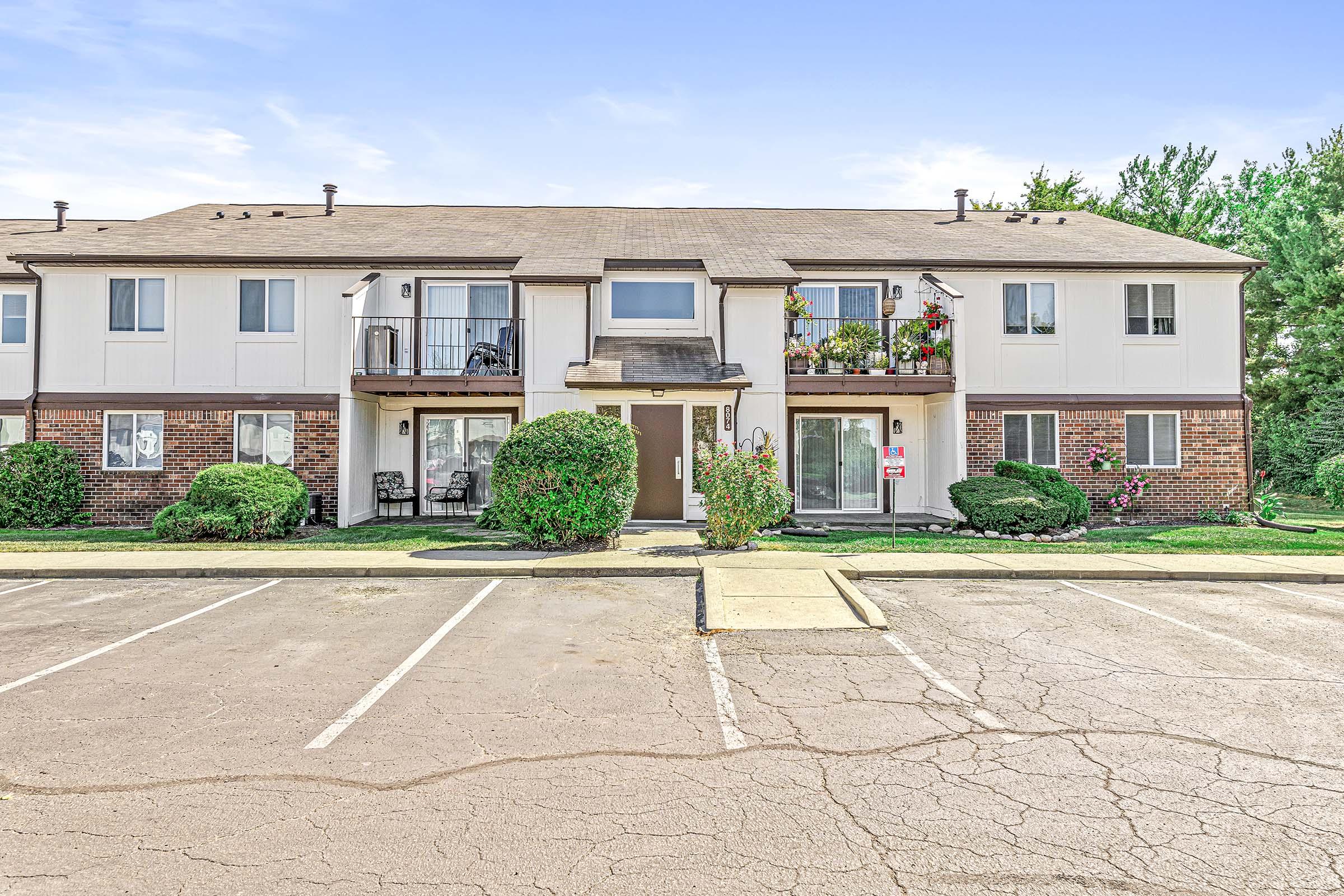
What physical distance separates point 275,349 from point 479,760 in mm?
14100

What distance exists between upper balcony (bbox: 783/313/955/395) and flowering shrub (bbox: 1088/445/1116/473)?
3.57 metres

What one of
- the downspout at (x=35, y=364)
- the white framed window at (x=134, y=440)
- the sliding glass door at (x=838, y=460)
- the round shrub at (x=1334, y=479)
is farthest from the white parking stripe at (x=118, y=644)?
the round shrub at (x=1334, y=479)

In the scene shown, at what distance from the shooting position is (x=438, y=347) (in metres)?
16.6

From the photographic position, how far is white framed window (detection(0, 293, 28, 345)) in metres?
16.5

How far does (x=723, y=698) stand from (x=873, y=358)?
12140 mm

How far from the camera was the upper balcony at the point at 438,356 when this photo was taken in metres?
15.2

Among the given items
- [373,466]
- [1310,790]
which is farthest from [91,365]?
[1310,790]

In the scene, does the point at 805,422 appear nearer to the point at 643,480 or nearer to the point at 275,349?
the point at 643,480

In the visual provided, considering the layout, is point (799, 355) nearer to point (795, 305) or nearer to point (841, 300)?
point (795, 305)

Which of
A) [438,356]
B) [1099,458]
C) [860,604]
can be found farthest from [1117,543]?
[438,356]

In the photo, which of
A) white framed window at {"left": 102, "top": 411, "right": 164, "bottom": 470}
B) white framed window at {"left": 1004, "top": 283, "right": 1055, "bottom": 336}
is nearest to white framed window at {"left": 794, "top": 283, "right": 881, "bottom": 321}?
white framed window at {"left": 1004, "top": 283, "right": 1055, "bottom": 336}

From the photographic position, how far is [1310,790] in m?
3.91

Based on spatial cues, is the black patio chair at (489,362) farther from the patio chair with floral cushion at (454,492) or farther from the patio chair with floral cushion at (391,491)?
the patio chair with floral cushion at (391,491)

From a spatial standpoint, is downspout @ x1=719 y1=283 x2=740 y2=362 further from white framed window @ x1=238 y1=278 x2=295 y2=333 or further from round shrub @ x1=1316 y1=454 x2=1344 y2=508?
round shrub @ x1=1316 y1=454 x2=1344 y2=508
